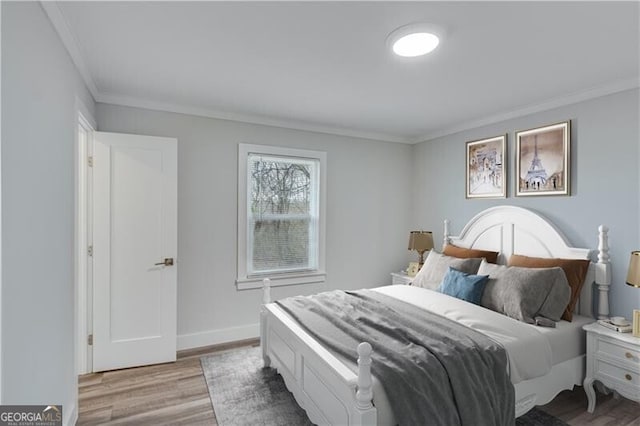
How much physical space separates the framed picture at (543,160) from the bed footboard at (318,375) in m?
2.59

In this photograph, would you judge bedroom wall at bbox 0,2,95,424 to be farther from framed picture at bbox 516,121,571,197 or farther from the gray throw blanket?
framed picture at bbox 516,121,571,197

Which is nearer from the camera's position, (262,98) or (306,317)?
(306,317)

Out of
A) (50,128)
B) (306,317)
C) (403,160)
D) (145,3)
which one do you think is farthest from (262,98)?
(403,160)

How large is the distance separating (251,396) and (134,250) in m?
1.64

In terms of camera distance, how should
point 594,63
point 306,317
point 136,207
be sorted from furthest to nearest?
point 136,207
point 306,317
point 594,63

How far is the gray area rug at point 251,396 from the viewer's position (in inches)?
89.1

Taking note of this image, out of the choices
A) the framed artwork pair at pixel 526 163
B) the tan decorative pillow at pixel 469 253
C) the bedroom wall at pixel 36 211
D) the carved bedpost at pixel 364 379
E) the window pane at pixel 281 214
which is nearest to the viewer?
the bedroom wall at pixel 36 211

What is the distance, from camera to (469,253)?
→ 3482mm

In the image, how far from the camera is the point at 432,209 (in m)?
4.42

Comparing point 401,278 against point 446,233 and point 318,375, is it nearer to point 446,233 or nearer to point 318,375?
point 446,233

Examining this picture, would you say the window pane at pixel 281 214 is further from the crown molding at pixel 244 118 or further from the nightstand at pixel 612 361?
the nightstand at pixel 612 361

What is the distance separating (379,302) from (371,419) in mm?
1312

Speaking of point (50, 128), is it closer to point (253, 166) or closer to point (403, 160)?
point (253, 166)

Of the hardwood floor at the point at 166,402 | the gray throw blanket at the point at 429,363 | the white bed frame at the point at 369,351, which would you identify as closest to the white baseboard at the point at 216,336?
the hardwood floor at the point at 166,402
